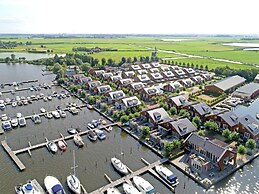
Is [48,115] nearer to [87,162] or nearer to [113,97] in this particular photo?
[113,97]

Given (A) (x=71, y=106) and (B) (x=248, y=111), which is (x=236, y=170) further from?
(A) (x=71, y=106)

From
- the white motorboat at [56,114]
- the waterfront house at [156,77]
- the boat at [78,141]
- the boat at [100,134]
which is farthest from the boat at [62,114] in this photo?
the waterfront house at [156,77]

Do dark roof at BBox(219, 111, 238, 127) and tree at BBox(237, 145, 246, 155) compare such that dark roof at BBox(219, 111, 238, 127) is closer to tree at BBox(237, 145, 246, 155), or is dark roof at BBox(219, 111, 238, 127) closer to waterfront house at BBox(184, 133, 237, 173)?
tree at BBox(237, 145, 246, 155)

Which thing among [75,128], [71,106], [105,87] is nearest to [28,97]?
[71,106]

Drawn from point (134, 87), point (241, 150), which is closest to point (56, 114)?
point (134, 87)

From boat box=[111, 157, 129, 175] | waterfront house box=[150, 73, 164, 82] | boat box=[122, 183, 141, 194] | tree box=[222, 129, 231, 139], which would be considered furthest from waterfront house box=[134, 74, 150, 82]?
boat box=[122, 183, 141, 194]

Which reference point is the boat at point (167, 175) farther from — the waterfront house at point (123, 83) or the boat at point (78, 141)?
the waterfront house at point (123, 83)
